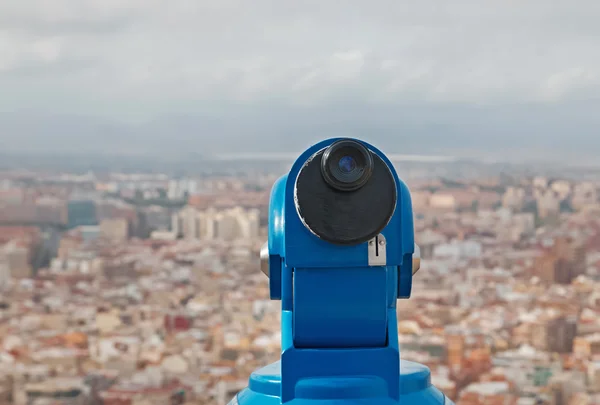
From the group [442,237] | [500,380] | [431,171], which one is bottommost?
[500,380]

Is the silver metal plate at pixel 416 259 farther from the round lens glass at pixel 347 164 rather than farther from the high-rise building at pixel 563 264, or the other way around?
the high-rise building at pixel 563 264

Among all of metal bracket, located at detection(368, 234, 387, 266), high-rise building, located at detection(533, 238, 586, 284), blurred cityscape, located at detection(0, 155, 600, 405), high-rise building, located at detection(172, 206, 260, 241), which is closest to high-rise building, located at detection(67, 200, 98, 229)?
blurred cityscape, located at detection(0, 155, 600, 405)

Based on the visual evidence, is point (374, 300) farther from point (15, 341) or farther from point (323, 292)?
point (15, 341)

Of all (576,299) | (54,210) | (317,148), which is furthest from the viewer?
(54,210)

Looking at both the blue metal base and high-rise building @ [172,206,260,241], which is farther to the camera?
high-rise building @ [172,206,260,241]

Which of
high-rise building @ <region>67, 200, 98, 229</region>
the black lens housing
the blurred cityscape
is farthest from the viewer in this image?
high-rise building @ <region>67, 200, 98, 229</region>

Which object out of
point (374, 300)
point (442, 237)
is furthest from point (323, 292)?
point (442, 237)

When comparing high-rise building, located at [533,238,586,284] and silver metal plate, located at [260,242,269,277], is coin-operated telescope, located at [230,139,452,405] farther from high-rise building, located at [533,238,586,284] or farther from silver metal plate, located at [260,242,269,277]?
high-rise building, located at [533,238,586,284]

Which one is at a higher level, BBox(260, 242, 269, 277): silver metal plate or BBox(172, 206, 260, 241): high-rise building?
BBox(260, 242, 269, 277): silver metal plate
